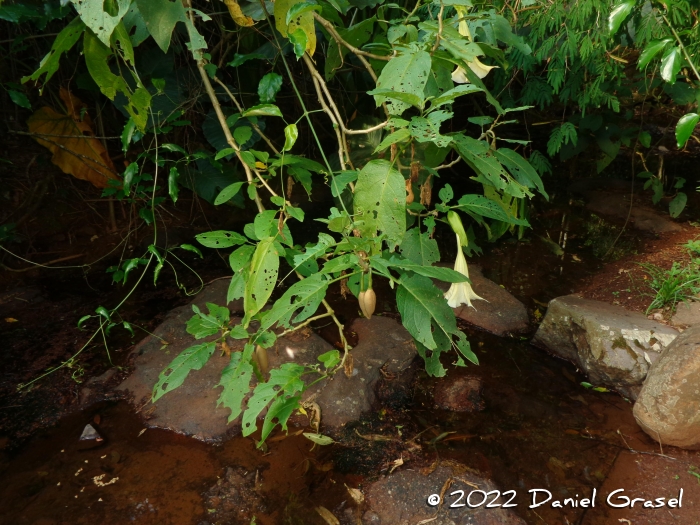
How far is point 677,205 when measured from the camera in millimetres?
2979

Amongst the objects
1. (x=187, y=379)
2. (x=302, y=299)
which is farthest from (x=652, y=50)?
(x=187, y=379)

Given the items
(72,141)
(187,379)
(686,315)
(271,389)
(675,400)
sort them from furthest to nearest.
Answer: (72,141) → (686,315) → (187,379) → (675,400) → (271,389)

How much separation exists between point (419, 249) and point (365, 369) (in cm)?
67

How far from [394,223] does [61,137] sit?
1.81 meters

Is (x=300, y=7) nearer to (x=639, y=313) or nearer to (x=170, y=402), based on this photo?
(x=170, y=402)

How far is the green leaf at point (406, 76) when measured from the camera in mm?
1085

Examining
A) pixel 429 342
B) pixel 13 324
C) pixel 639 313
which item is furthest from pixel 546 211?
pixel 13 324

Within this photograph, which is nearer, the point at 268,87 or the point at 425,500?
the point at 425,500

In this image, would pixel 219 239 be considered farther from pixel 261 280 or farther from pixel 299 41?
pixel 299 41

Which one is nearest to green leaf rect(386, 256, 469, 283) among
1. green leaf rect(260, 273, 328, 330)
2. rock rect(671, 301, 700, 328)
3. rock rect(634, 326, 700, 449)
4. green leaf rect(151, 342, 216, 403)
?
green leaf rect(260, 273, 328, 330)

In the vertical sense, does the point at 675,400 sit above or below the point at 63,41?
below

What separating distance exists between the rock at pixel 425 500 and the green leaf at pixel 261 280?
26.9 inches

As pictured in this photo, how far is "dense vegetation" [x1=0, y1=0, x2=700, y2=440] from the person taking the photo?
1104mm

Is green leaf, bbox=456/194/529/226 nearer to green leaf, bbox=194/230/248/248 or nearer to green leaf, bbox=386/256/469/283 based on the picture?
green leaf, bbox=386/256/469/283
